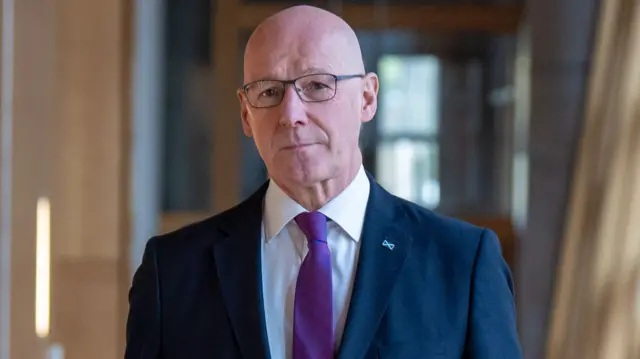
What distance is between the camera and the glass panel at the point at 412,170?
3.06m

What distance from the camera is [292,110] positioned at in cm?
98

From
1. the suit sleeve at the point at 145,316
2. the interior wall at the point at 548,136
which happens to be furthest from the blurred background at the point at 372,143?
the suit sleeve at the point at 145,316

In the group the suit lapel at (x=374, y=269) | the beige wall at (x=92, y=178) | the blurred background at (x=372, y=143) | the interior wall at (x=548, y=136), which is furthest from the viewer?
the beige wall at (x=92, y=178)

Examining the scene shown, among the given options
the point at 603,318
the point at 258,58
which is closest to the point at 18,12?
the point at 258,58

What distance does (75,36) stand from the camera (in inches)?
108

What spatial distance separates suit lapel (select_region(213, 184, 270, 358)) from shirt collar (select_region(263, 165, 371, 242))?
21 millimetres

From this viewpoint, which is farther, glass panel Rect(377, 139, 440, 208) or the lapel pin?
glass panel Rect(377, 139, 440, 208)

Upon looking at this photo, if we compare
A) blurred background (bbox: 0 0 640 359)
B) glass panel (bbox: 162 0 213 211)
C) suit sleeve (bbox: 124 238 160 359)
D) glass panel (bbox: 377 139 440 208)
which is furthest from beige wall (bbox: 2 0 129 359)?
suit sleeve (bbox: 124 238 160 359)

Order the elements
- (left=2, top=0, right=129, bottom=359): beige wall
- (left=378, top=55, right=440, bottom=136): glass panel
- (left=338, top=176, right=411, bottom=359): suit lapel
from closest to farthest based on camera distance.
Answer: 1. (left=338, top=176, right=411, bottom=359): suit lapel
2. (left=2, top=0, right=129, bottom=359): beige wall
3. (left=378, top=55, right=440, bottom=136): glass panel

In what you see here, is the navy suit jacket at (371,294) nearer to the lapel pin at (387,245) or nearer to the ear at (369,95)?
the lapel pin at (387,245)

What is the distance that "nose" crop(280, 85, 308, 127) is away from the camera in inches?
38.6

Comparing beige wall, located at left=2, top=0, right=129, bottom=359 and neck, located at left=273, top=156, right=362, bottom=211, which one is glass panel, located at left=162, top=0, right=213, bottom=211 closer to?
beige wall, located at left=2, top=0, right=129, bottom=359

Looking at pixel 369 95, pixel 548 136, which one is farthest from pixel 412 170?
pixel 369 95

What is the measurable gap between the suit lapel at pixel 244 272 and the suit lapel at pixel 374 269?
105 millimetres
